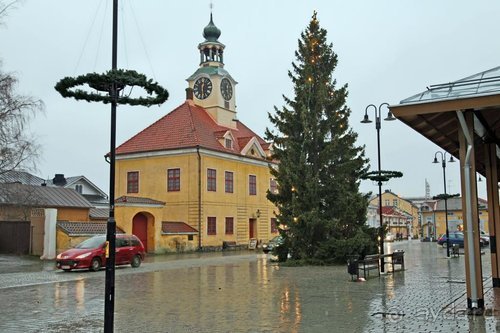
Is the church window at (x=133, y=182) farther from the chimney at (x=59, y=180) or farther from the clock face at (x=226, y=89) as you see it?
the chimney at (x=59, y=180)

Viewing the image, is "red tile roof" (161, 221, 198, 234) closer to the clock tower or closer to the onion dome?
the clock tower

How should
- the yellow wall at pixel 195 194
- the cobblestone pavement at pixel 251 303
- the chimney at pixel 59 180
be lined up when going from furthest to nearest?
1. the chimney at pixel 59 180
2. the yellow wall at pixel 195 194
3. the cobblestone pavement at pixel 251 303

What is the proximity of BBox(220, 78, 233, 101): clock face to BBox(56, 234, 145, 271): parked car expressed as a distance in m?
27.1

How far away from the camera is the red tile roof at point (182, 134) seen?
4353 centimetres

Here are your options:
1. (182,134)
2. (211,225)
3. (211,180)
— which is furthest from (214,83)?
(211,225)

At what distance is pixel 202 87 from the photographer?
51531mm

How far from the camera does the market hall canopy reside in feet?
33.5

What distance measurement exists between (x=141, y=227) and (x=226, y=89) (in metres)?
19.2

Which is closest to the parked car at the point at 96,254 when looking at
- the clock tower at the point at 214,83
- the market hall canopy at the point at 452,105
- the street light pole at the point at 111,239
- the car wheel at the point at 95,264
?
the car wheel at the point at 95,264

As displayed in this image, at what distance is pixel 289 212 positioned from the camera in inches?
998

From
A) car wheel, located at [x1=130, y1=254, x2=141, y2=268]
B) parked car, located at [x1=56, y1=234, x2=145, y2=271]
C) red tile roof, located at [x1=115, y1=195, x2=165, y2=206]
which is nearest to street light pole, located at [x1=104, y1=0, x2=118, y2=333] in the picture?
parked car, located at [x1=56, y1=234, x2=145, y2=271]

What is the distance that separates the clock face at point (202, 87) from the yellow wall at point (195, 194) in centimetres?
811

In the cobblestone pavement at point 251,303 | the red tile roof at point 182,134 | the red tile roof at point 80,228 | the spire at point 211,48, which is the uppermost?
the spire at point 211,48

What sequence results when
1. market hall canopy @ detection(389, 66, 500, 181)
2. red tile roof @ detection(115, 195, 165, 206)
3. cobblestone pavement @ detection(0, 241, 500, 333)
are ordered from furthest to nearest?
red tile roof @ detection(115, 195, 165, 206) → market hall canopy @ detection(389, 66, 500, 181) → cobblestone pavement @ detection(0, 241, 500, 333)
